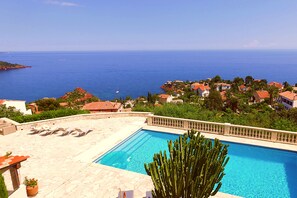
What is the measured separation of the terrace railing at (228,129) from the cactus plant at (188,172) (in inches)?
374

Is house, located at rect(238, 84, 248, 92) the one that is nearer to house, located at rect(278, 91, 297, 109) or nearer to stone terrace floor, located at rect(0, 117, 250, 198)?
house, located at rect(278, 91, 297, 109)

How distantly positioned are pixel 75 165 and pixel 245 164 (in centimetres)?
972

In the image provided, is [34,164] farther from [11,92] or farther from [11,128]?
[11,92]

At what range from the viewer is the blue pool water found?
10113 millimetres

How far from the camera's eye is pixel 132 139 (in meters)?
16.2

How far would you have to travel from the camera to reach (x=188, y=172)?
632cm

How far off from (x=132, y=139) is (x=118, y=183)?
20.6 feet

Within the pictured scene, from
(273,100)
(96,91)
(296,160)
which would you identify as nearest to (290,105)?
(273,100)

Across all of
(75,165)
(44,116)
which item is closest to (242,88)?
(44,116)

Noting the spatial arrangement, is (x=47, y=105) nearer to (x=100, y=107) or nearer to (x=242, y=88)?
(x=100, y=107)

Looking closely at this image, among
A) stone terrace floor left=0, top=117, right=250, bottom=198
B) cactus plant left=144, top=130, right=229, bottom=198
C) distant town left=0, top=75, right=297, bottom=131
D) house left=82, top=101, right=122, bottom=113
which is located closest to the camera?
cactus plant left=144, top=130, right=229, bottom=198

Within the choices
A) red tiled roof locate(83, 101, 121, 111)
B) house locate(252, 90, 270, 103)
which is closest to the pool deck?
red tiled roof locate(83, 101, 121, 111)

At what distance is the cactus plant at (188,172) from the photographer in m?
6.30

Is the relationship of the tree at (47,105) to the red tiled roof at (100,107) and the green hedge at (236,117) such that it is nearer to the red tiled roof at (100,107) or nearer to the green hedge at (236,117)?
the red tiled roof at (100,107)
